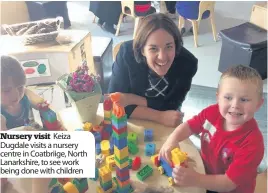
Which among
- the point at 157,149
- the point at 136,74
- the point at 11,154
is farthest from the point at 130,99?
the point at 11,154

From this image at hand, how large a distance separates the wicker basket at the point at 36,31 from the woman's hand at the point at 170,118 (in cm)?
61

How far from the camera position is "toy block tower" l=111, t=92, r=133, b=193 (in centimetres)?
48

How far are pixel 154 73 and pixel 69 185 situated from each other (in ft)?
1.21

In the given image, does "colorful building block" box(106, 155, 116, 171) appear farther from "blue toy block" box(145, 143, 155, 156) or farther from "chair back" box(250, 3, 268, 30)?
"chair back" box(250, 3, 268, 30)

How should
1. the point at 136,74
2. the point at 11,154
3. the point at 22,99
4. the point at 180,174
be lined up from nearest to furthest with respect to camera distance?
the point at 11,154
the point at 180,174
the point at 22,99
the point at 136,74

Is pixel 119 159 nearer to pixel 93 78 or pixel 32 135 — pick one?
pixel 32 135

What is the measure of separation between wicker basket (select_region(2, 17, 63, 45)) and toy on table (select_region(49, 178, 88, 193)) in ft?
2.39

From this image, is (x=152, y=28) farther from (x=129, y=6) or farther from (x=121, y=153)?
(x=129, y=6)

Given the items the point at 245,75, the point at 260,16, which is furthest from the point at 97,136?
the point at 260,16

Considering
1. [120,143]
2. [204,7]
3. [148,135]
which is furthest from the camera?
[204,7]

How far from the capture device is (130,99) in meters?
0.80

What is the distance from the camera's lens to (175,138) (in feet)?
2.19

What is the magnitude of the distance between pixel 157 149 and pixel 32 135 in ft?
0.99

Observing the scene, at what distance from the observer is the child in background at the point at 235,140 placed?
22.7 inches
